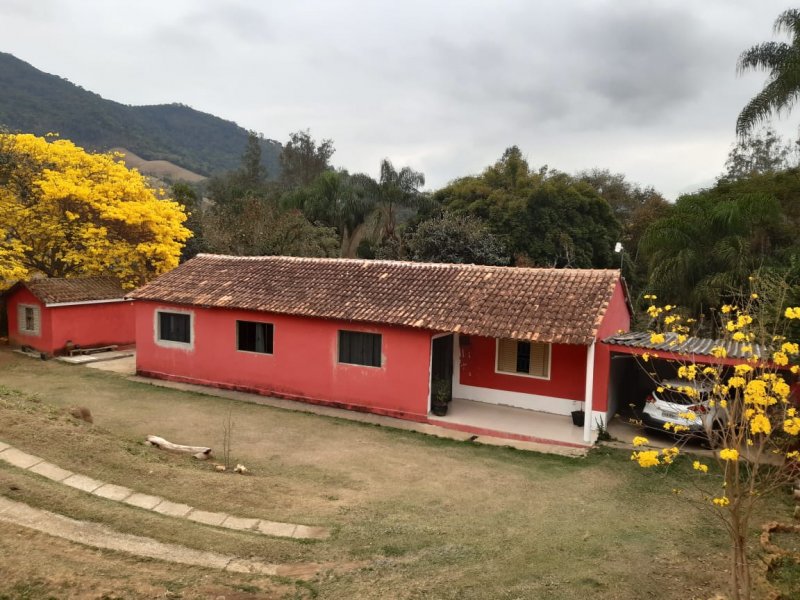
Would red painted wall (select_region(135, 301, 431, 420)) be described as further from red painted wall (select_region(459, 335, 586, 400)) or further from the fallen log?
the fallen log

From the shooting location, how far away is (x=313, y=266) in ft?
58.3

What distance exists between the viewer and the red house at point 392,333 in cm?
1347

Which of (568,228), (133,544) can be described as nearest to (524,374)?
(133,544)

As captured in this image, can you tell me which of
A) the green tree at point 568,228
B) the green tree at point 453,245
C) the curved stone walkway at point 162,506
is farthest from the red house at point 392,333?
the green tree at point 568,228

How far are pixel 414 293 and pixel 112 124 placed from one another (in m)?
98.5

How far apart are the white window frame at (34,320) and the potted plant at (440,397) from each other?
15073 millimetres

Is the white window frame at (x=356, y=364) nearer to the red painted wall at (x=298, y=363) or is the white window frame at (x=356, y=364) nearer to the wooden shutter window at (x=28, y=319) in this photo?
the red painted wall at (x=298, y=363)

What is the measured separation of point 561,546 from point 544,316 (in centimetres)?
722

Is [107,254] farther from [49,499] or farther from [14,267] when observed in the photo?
[49,499]

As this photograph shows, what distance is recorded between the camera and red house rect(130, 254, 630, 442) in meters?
13.5

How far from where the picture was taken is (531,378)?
14.8m

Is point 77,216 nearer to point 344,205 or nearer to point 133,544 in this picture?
point 344,205

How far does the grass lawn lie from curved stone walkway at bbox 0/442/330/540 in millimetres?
186

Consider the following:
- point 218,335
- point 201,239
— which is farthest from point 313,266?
point 201,239
